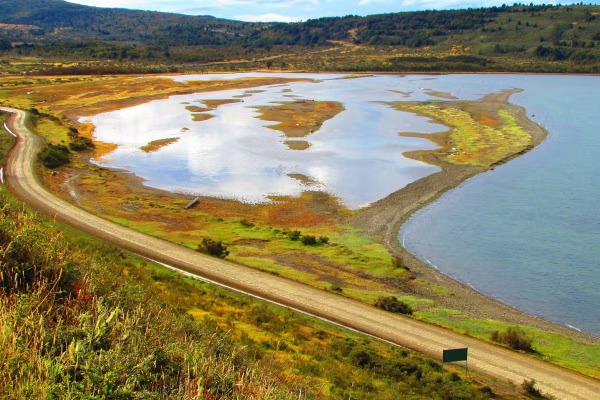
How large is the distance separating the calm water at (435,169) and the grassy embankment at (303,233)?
2.37 meters

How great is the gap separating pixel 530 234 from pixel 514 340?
1512 centimetres

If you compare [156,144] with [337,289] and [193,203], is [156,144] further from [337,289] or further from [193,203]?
[337,289]

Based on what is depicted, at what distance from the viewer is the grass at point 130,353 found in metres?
7.75

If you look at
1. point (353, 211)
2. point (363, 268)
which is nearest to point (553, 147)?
point (353, 211)

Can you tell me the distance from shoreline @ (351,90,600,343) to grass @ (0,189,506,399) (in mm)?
7371

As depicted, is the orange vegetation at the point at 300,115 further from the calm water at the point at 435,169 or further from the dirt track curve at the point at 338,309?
the dirt track curve at the point at 338,309

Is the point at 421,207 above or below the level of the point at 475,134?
below

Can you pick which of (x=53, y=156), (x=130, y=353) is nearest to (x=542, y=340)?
(x=130, y=353)

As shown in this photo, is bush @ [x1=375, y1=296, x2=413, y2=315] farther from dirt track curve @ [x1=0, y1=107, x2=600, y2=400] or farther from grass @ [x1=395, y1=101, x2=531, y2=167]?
grass @ [x1=395, y1=101, x2=531, y2=167]

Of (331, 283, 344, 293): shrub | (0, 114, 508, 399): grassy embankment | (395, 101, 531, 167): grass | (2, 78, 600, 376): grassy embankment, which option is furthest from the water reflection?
(0, 114, 508, 399): grassy embankment

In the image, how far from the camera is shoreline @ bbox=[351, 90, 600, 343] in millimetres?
24266

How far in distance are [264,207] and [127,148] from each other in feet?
87.3

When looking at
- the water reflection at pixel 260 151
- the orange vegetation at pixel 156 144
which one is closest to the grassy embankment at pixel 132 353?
the water reflection at pixel 260 151

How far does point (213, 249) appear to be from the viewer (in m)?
29.9
